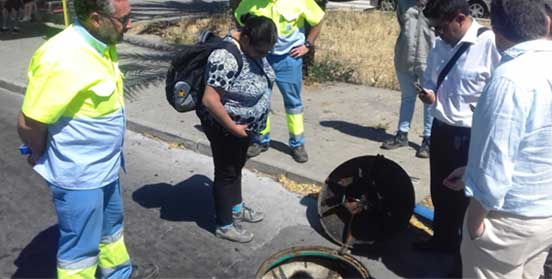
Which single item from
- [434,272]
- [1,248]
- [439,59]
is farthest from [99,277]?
[439,59]

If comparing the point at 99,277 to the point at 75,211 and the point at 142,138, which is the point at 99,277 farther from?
the point at 142,138

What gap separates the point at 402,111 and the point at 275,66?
4.62 ft

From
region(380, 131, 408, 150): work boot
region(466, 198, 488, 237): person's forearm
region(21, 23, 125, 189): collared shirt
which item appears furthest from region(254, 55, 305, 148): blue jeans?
region(466, 198, 488, 237): person's forearm

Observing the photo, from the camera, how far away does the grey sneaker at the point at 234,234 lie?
439cm

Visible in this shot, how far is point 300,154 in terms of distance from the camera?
5.71 metres

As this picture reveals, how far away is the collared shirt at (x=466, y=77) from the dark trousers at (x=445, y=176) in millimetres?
85

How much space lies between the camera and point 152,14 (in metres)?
13.2

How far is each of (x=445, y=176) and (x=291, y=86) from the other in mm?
2040

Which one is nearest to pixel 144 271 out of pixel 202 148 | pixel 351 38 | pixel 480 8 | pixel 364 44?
pixel 202 148

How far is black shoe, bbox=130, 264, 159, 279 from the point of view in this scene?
3.91 m

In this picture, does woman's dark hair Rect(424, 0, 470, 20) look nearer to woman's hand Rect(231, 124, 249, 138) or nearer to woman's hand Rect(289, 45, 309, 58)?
woman's hand Rect(231, 124, 249, 138)

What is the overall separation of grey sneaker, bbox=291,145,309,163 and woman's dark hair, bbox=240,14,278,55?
2.04 meters

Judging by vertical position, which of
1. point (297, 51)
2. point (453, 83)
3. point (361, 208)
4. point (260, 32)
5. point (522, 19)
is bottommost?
point (361, 208)

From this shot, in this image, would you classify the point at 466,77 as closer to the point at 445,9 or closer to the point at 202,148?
the point at 445,9
